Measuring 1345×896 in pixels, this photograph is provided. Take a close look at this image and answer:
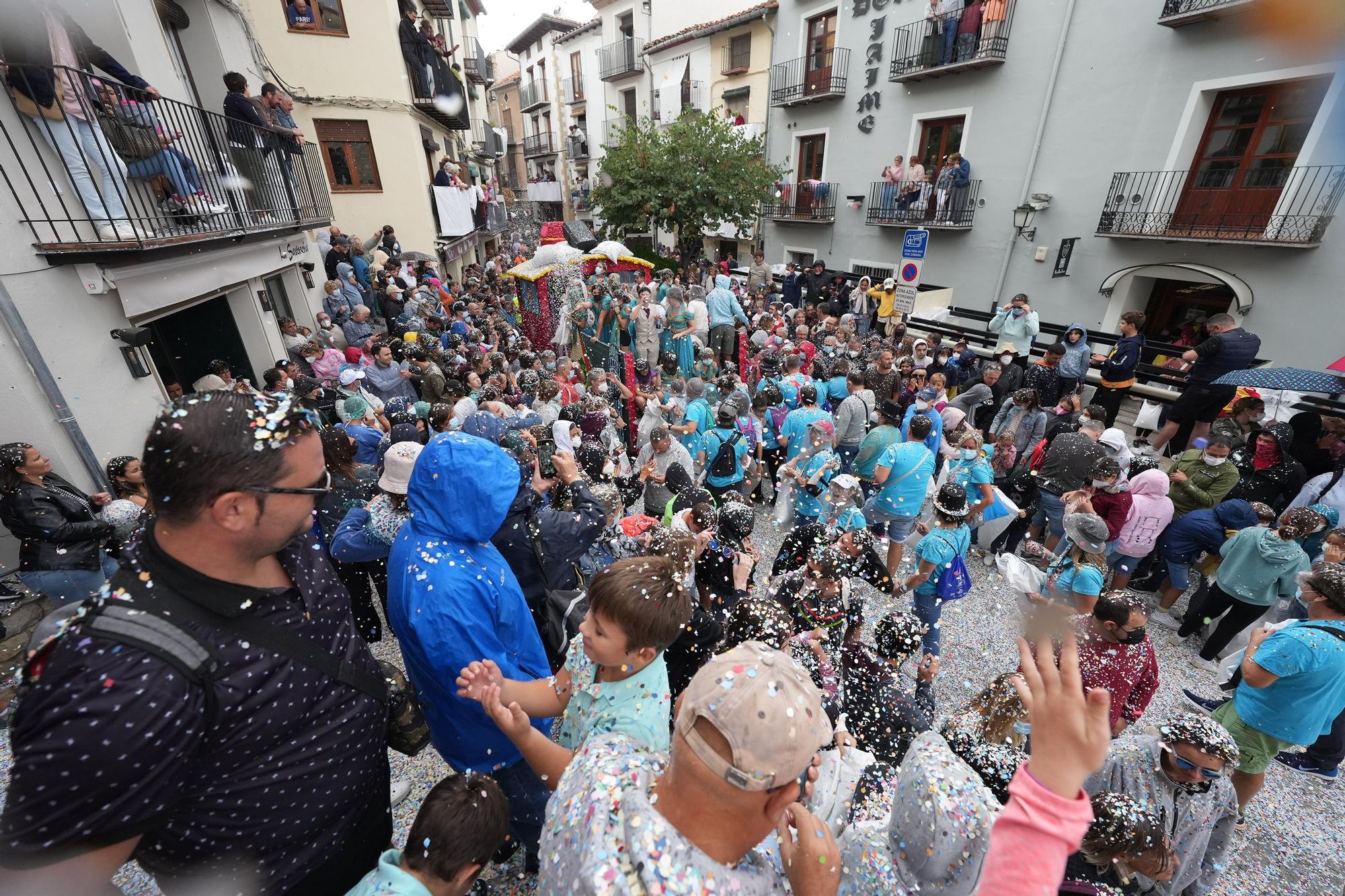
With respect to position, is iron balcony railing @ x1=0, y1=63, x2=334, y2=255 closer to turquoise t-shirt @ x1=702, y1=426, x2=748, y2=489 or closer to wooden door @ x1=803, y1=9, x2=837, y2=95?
turquoise t-shirt @ x1=702, y1=426, x2=748, y2=489

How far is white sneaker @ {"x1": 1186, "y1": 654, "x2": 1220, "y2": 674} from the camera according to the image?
4.02m

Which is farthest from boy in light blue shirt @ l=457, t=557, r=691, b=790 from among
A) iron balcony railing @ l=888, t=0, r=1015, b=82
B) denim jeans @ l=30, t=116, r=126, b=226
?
iron balcony railing @ l=888, t=0, r=1015, b=82

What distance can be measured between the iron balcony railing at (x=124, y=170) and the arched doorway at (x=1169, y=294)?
13.8 metres

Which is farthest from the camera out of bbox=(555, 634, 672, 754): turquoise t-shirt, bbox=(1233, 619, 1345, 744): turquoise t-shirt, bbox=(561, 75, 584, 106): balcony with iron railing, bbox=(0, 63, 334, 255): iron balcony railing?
bbox=(561, 75, 584, 106): balcony with iron railing

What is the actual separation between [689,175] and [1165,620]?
15.4 metres

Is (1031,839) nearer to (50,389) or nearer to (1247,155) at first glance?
(50,389)

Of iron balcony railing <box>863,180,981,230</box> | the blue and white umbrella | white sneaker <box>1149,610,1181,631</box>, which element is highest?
iron balcony railing <box>863,180,981,230</box>

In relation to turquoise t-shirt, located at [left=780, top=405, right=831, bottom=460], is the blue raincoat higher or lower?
higher

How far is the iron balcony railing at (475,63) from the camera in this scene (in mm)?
20297

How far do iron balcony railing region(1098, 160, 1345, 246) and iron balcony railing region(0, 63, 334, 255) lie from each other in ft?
44.5

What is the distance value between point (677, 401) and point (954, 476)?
8.41 feet

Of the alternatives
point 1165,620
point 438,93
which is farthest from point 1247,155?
point 438,93

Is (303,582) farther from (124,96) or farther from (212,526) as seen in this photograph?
(124,96)

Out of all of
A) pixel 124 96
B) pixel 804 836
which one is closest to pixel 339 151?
pixel 124 96
